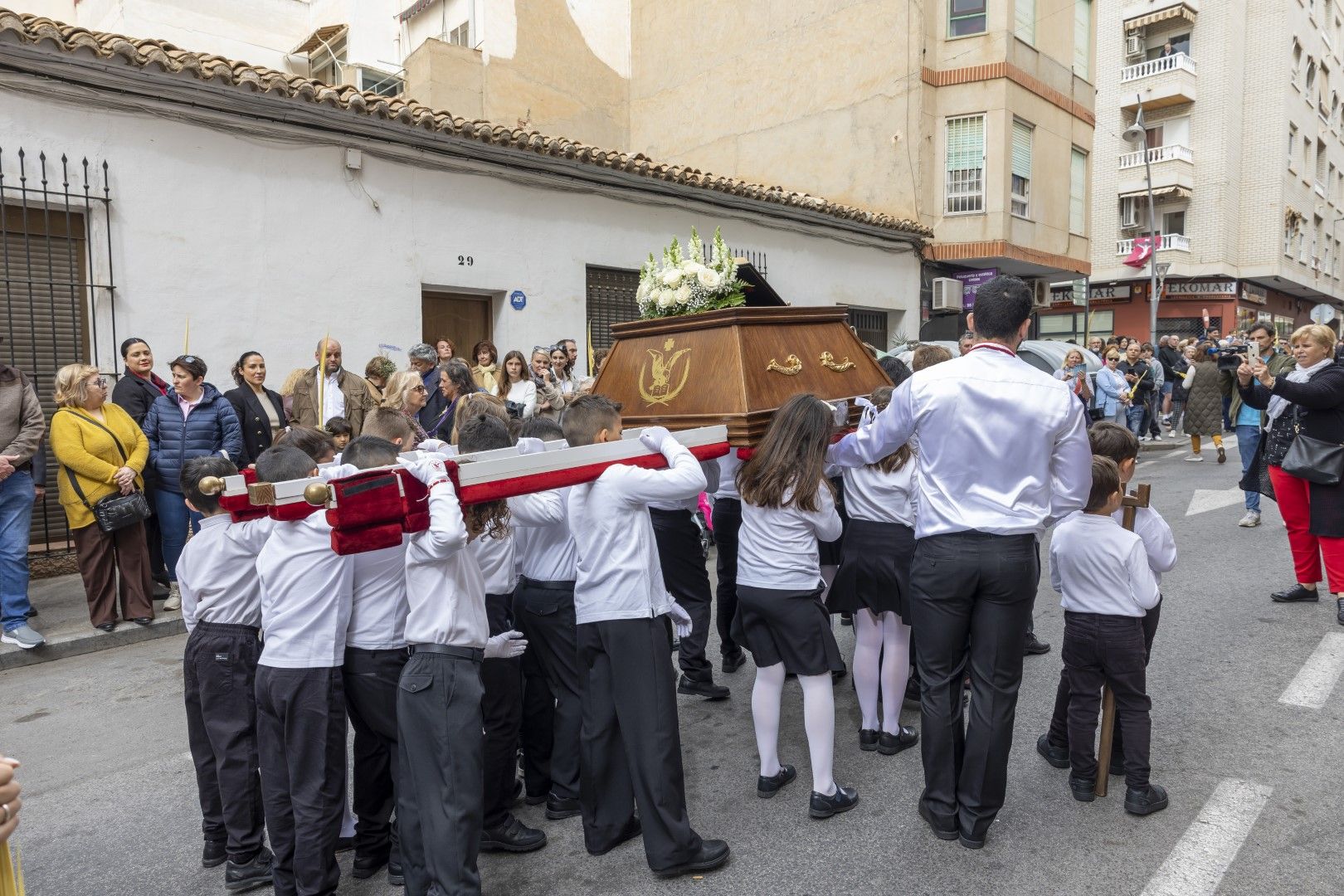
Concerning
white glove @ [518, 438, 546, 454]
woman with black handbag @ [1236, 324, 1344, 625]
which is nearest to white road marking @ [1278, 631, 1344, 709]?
woman with black handbag @ [1236, 324, 1344, 625]

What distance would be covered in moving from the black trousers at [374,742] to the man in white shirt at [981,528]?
1.87 m

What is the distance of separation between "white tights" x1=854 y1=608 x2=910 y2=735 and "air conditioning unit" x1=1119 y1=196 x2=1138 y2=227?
31.1 metres

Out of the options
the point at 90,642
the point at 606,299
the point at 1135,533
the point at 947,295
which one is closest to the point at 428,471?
the point at 1135,533

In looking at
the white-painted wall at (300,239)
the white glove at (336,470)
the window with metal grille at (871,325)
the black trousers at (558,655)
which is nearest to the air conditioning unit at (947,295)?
the window with metal grille at (871,325)

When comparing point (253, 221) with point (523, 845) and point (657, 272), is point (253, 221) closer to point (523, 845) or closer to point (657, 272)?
point (657, 272)

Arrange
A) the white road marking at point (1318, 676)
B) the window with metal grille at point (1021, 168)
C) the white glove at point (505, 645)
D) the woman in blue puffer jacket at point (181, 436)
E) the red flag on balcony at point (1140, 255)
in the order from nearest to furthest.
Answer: the white glove at point (505, 645) → the white road marking at point (1318, 676) → the woman in blue puffer jacket at point (181, 436) → the window with metal grille at point (1021, 168) → the red flag on balcony at point (1140, 255)

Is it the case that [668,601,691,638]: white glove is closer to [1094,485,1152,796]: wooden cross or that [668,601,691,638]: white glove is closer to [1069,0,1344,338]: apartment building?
[1094,485,1152,796]: wooden cross

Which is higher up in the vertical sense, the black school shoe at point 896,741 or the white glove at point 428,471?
the white glove at point 428,471

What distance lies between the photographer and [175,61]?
25.7 ft

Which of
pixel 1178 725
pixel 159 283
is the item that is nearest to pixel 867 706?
pixel 1178 725

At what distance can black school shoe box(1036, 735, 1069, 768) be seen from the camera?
380cm

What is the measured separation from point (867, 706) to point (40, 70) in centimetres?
784

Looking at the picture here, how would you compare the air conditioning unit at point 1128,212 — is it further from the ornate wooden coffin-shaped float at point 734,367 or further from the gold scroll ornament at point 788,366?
the gold scroll ornament at point 788,366

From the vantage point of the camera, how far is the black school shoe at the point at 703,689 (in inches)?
186
